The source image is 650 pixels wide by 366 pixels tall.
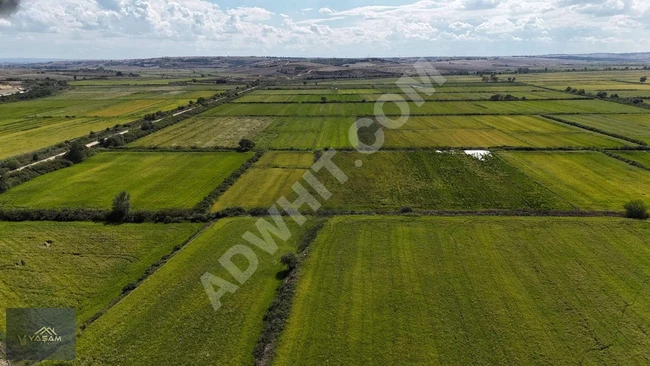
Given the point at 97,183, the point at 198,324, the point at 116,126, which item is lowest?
the point at 198,324

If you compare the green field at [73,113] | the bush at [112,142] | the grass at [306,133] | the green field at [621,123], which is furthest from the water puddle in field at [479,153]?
the green field at [73,113]

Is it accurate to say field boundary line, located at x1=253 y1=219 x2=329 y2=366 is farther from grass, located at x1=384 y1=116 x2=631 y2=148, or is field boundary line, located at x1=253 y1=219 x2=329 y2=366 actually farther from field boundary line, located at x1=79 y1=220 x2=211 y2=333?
grass, located at x1=384 y1=116 x2=631 y2=148

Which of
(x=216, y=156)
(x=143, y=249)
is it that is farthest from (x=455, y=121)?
(x=143, y=249)

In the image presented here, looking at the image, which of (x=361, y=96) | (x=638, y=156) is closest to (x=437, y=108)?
(x=361, y=96)

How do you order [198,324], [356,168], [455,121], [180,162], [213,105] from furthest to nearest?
[213,105]
[455,121]
[180,162]
[356,168]
[198,324]

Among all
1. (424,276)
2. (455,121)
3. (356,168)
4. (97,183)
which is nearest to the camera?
(424,276)

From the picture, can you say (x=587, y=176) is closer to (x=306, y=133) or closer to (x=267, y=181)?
(x=267, y=181)

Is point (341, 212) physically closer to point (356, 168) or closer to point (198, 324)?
point (356, 168)
